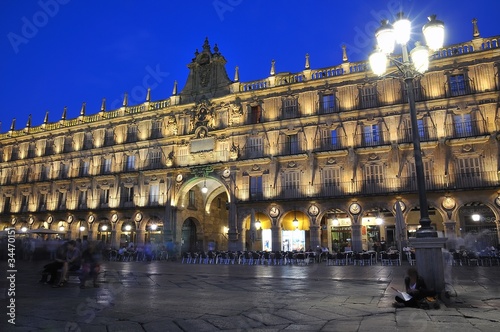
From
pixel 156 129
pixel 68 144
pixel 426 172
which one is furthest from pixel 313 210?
pixel 68 144

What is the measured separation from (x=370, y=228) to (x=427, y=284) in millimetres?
20143

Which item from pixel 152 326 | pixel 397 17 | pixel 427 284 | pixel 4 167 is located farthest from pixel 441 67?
pixel 4 167

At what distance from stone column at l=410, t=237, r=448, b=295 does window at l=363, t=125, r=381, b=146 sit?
64.2ft

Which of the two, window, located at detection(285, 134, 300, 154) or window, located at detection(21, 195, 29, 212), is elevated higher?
window, located at detection(285, 134, 300, 154)

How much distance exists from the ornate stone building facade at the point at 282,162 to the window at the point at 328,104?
0.33 ft

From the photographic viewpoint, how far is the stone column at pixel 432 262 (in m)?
7.45

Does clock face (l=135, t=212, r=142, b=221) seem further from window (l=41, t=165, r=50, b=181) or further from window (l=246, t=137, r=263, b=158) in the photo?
window (l=41, t=165, r=50, b=181)

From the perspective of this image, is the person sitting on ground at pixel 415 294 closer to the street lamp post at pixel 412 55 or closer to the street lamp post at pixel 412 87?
the street lamp post at pixel 412 87

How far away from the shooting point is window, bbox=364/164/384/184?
25.6 metres

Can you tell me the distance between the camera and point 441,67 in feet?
83.0

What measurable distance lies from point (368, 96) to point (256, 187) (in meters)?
10.9

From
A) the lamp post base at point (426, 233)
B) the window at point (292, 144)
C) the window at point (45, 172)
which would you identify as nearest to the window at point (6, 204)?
the window at point (45, 172)

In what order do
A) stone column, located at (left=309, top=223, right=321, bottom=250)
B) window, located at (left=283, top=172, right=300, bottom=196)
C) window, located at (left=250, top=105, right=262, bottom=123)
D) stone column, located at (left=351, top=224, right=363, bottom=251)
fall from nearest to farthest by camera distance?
stone column, located at (left=351, top=224, right=363, bottom=251)
stone column, located at (left=309, top=223, right=321, bottom=250)
window, located at (left=283, top=172, right=300, bottom=196)
window, located at (left=250, top=105, right=262, bottom=123)

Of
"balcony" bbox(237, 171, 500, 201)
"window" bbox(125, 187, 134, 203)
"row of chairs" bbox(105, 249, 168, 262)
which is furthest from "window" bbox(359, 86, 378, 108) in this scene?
"window" bbox(125, 187, 134, 203)
